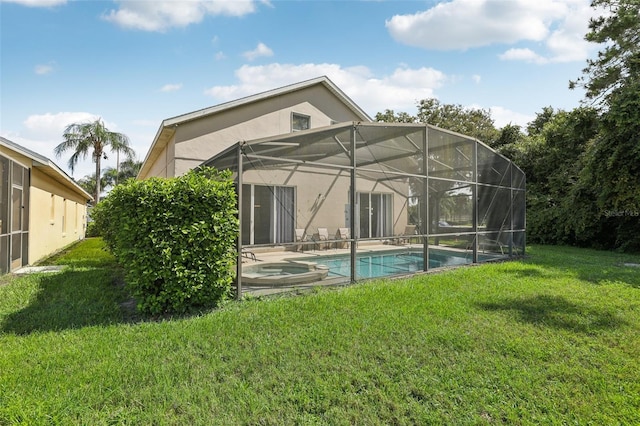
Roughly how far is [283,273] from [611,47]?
697 inches

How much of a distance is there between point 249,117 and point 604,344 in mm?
11729

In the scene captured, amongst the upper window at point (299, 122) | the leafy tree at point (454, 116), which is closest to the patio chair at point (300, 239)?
the upper window at point (299, 122)

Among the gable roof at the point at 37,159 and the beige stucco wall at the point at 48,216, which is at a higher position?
the gable roof at the point at 37,159

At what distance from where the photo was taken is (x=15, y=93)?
10445 millimetres

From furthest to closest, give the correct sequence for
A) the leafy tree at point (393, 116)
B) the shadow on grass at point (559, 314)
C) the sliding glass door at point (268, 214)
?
the leafy tree at point (393, 116)
the sliding glass door at point (268, 214)
the shadow on grass at point (559, 314)

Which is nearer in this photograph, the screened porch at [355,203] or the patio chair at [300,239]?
the screened porch at [355,203]

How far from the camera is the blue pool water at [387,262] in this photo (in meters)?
7.30

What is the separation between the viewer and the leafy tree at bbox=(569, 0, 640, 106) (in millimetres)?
14141

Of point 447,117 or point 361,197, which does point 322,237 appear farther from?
point 447,117

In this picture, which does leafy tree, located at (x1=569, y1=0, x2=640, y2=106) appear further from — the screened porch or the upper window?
the upper window

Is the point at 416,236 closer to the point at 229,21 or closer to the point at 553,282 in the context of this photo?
the point at 553,282

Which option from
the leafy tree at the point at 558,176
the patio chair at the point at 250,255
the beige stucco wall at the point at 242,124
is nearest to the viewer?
the patio chair at the point at 250,255

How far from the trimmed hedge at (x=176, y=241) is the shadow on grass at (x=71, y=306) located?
0.70m

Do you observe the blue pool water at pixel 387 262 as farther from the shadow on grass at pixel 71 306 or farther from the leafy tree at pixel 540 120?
the leafy tree at pixel 540 120
